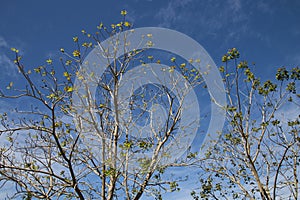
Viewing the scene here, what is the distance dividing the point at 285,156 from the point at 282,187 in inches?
34.2

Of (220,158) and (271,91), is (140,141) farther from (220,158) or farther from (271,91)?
(271,91)

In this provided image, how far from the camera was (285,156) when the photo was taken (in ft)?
25.3

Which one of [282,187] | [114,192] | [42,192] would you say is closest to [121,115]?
[114,192]

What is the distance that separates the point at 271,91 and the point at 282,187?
2.42 metres

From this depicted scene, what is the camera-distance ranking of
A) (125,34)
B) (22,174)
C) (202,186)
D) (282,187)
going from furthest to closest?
(202,186), (282,187), (125,34), (22,174)

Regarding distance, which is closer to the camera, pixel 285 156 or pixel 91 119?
pixel 91 119

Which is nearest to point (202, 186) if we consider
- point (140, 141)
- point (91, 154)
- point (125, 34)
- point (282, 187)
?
point (282, 187)

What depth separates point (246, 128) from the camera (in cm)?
743

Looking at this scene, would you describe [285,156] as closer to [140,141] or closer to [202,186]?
[202,186]

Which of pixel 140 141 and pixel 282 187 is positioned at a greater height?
pixel 140 141

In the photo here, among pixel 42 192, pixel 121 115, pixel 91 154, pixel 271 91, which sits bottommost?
pixel 42 192

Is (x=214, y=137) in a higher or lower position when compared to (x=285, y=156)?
higher

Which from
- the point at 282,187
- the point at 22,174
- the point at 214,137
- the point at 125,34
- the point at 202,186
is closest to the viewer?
the point at 22,174

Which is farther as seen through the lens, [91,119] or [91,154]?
[91,154]
